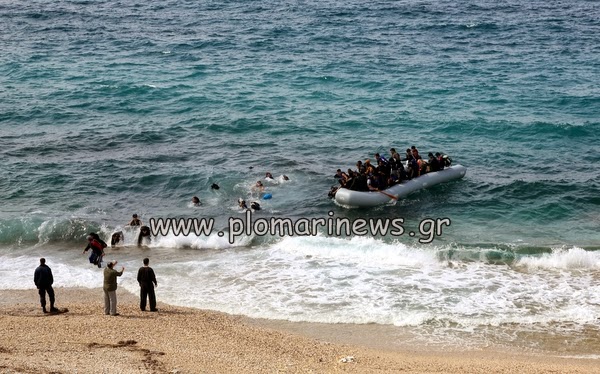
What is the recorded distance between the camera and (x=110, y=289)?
1541 centimetres

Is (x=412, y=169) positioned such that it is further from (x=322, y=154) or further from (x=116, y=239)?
(x=116, y=239)

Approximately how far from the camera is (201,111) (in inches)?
1302

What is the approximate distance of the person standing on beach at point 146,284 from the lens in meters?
15.6

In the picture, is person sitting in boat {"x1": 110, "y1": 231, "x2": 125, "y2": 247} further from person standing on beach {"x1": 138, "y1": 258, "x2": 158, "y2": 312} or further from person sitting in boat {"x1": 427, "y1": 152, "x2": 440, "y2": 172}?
person sitting in boat {"x1": 427, "y1": 152, "x2": 440, "y2": 172}

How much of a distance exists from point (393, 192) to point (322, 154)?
203 inches

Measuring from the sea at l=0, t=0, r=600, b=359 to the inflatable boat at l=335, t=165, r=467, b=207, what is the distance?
279 mm

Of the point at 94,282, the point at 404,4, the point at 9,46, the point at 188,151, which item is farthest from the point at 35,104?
the point at 404,4

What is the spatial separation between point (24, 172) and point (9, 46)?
22149mm

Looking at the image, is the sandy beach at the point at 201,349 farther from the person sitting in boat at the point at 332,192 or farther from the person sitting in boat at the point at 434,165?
the person sitting in boat at the point at 434,165

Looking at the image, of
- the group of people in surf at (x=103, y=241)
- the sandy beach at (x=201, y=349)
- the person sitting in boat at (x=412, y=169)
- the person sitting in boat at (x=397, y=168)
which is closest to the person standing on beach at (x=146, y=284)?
the sandy beach at (x=201, y=349)

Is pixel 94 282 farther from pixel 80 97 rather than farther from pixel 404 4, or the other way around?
pixel 404 4

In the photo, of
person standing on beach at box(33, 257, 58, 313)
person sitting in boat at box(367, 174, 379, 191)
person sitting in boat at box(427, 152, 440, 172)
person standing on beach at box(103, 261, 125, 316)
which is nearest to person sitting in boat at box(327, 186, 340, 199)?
person sitting in boat at box(367, 174, 379, 191)

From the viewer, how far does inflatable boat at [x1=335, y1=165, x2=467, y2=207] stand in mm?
22734

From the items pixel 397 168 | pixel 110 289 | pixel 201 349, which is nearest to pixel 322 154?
pixel 397 168
